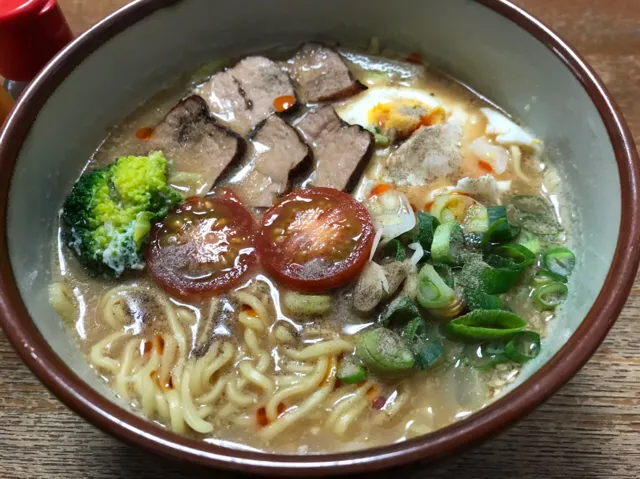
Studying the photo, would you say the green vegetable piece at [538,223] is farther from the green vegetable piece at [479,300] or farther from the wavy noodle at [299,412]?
the wavy noodle at [299,412]

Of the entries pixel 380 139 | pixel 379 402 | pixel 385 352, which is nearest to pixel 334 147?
pixel 380 139

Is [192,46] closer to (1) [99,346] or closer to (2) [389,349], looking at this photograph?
(1) [99,346]

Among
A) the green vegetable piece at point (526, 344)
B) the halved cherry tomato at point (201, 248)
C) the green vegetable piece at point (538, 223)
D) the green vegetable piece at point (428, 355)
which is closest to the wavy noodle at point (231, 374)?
the halved cherry tomato at point (201, 248)

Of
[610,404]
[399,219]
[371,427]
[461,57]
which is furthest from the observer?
[461,57]

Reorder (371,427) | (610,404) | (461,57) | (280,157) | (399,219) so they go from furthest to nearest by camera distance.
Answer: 1. (461,57)
2. (280,157)
3. (399,219)
4. (610,404)
5. (371,427)

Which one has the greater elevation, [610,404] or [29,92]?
[29,92]

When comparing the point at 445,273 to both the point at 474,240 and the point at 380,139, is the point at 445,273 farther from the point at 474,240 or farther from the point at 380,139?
the point at 380,139

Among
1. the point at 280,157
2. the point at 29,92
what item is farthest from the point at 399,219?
the point at 29,92
